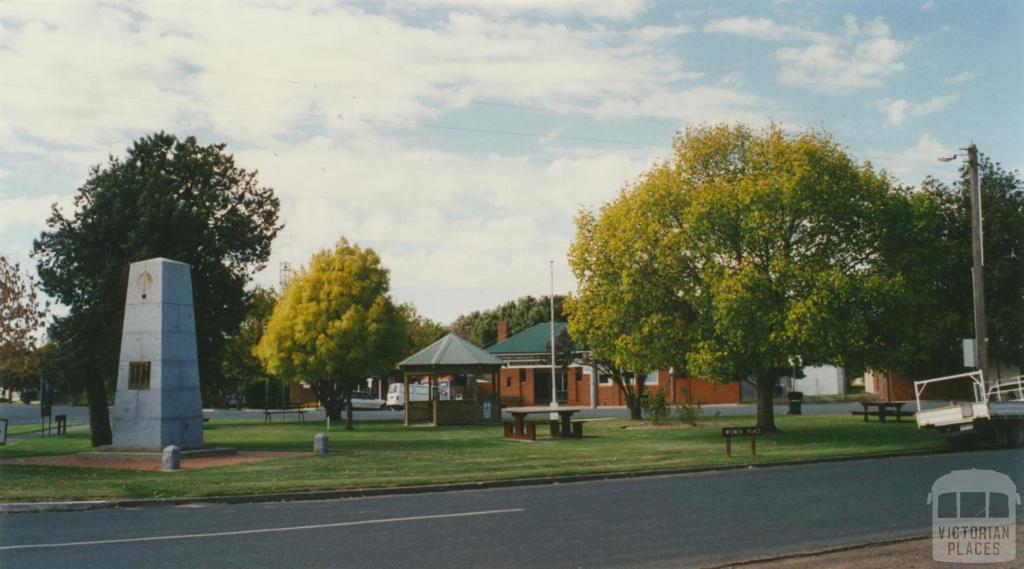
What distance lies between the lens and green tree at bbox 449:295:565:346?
96625 mm

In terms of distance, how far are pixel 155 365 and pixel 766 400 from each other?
19447 mm

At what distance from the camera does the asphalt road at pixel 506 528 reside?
10180 mm

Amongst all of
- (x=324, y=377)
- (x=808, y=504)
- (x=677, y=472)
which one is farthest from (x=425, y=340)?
(x=808, y=504)

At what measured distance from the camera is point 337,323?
41281mm

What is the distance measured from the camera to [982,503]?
13.0m

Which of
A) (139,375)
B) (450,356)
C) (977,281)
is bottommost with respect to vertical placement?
(139,375)

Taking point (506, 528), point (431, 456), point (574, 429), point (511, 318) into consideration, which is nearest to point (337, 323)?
point (574, 429)

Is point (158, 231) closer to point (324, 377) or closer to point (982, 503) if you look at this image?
point (324, 377)

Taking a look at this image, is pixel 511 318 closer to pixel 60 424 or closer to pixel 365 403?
pixel 365 403

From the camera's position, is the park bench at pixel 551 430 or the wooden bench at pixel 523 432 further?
the park bench at pixel 551 430

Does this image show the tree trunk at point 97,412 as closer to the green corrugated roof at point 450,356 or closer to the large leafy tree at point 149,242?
the large leafy tree at point 149,242

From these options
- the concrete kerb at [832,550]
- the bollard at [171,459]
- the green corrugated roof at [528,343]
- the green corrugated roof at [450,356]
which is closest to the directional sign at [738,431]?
the concrete kerb at [832,550]

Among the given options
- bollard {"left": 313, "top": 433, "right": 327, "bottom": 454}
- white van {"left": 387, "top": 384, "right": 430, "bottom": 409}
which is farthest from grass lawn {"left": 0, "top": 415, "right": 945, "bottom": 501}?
white van {"left": 387, "top": 384, "right": 430, "bottom": 409}

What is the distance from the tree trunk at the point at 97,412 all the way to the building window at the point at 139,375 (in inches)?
231
